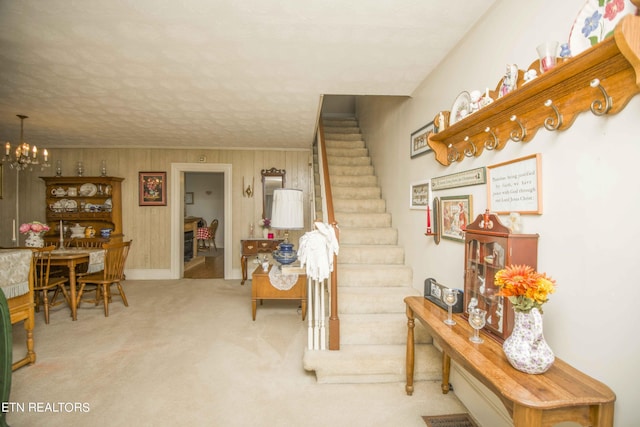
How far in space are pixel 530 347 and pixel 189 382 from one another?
7.74 feet

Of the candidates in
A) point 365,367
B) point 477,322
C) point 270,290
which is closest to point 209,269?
point 270,290

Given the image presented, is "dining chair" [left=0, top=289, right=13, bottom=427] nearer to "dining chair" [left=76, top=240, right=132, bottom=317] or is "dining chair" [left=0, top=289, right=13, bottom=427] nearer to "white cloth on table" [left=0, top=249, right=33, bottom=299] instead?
"white cloth on table" [left=0, top=249, right=33, bottom=299]

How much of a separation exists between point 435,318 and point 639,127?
133cm

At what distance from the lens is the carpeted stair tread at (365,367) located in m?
2.43

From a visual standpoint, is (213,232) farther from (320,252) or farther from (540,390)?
(540,390)

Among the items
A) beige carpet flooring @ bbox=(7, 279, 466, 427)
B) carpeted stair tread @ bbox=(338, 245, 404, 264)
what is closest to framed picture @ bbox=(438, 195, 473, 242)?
carpeted stair tread @ bbox=(338, 245, 404, 264)

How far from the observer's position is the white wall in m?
1.11

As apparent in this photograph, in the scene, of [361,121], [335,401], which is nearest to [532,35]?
[335,401]

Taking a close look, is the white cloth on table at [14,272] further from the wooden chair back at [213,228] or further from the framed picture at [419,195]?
the wooden chair back at [213,228]

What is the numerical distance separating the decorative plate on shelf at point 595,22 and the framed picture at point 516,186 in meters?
0.48

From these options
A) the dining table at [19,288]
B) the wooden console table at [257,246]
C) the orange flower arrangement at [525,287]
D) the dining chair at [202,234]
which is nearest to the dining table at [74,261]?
the dining table at [19,288]

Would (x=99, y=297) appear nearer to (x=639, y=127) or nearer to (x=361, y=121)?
(x=361, y=121)

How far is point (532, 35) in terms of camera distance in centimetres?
157

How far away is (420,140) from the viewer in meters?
2.91
